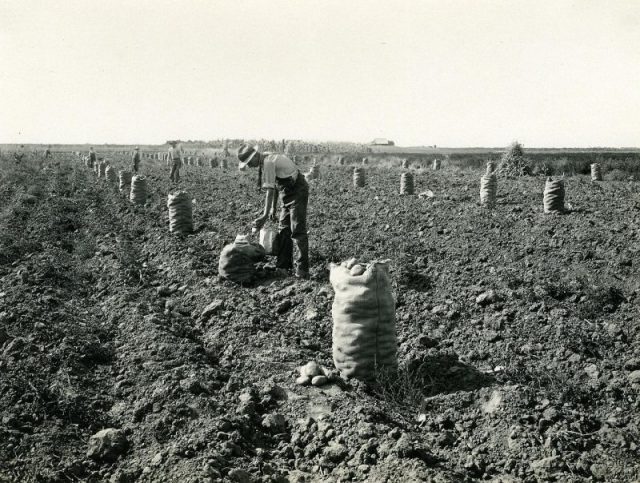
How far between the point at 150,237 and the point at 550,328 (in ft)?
23.0

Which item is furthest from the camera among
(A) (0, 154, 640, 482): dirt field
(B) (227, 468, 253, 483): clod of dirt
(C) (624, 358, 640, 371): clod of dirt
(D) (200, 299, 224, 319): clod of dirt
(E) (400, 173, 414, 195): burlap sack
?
(E) (400, 173, 414, 195): burlap sack

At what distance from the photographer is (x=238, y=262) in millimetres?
6613

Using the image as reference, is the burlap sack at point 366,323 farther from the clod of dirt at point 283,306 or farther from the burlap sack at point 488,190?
the burlap sack at point 488,190

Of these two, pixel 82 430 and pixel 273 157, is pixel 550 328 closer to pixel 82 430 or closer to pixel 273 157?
pixel 273 157

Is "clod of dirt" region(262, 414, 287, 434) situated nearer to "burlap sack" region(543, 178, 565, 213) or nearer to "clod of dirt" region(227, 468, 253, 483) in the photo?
"clod of dirt" region(227, 468, 253, 483)

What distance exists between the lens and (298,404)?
3807 mm

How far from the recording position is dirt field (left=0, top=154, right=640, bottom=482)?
3168mm

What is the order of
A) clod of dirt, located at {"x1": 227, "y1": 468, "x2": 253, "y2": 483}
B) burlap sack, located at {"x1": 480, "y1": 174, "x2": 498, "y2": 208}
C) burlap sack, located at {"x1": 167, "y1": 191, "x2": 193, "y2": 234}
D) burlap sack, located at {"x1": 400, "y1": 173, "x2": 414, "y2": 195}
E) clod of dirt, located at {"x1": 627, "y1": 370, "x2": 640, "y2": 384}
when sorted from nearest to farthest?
clod of dirt, located at {"x1": 227, "y1": 468, "x2": 253, "y2": 483}
clod of dirt, located at {"x1": 627, "y1": 370, "x2": 640, "y2": 384}
burlap sack, located at {"x1": 167, "y1": 191, "x2": 193, "y2": 234}
burlap sack, located at {"x1": 480, "y1": 174, "x2": 498, "y2": 208}
burlap sack, located at {"x1": 400, "y1": 173, "x2": 414, "y2": 195}

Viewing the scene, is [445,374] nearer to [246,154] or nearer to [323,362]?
[323,362]

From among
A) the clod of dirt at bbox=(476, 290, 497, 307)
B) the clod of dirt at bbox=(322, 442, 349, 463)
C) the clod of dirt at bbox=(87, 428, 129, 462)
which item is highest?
the clod of dirt at bbox=(476, 290, 497, 307)

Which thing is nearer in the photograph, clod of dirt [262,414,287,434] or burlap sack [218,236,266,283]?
clod of dirt [262,414,287,434]

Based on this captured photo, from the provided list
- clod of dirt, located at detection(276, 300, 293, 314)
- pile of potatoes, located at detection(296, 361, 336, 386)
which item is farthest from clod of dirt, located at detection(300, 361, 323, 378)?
clod of dirt, located at detection(276, 300, 293, 314)

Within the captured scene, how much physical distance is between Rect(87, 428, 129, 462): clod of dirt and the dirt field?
0.08 ft

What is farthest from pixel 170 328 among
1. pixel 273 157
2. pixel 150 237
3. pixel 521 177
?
pixel 521 177
